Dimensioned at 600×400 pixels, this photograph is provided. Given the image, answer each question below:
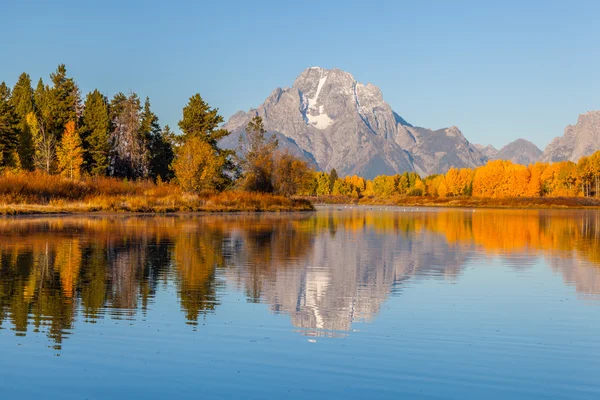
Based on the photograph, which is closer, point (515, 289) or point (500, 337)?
point (500, 337)

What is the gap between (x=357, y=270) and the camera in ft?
69.2

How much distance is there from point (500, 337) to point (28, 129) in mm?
93184

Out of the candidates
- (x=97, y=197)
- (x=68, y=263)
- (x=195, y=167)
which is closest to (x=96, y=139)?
(x=195, y=167)

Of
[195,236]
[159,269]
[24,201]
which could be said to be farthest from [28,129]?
[159,269]

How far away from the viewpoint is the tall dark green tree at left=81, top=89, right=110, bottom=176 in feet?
326

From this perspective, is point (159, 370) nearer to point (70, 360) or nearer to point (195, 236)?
point (70, 360)

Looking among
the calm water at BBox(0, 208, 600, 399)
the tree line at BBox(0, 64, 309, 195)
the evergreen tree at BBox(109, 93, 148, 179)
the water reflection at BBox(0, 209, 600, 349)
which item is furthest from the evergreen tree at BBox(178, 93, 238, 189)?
the calm water at BBox(0, 208, 600, 399)

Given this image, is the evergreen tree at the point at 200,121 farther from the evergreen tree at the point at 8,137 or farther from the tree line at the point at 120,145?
the evergreen tree at the point at 8,137

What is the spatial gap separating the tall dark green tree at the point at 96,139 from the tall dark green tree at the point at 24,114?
8097mm

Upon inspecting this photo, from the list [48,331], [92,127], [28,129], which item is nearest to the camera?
[48,331]

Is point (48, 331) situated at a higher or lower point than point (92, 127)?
lower

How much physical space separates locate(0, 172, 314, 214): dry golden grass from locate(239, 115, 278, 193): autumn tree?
12.7 meters

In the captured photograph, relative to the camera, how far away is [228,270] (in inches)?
789

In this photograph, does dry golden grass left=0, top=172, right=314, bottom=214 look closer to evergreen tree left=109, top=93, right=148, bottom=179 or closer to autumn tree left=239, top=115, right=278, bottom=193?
autumn tree left=239, top=115, right=278, bottom=193
